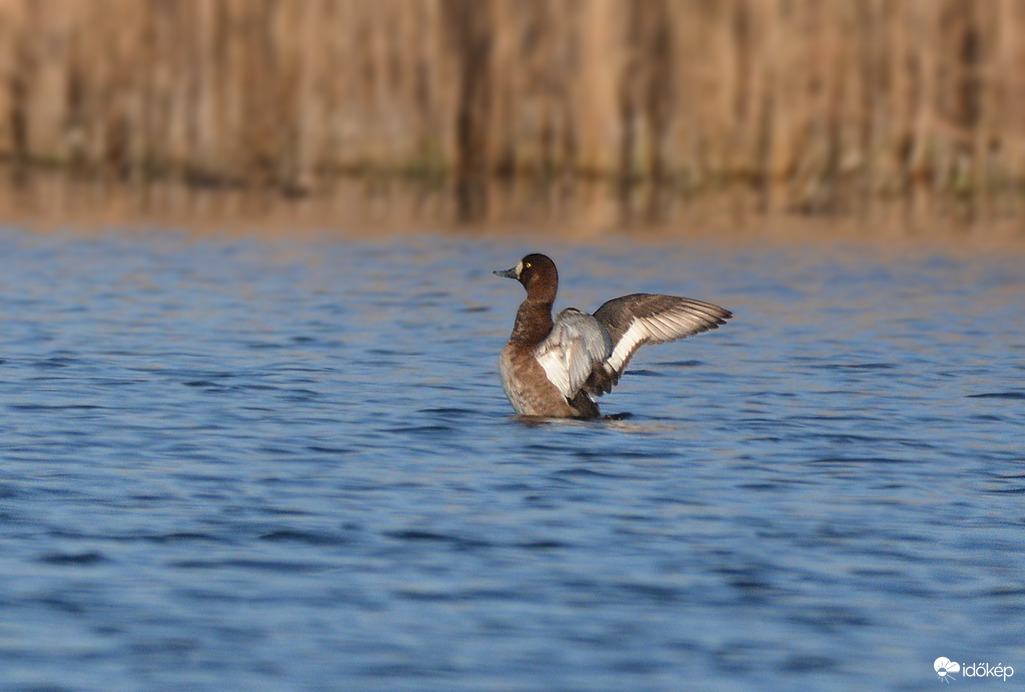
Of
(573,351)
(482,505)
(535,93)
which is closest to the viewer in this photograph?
(482,505)

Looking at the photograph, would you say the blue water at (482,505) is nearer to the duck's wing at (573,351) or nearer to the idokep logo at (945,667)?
the idokep logo at (945,667)

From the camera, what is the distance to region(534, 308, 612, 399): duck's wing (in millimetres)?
9141

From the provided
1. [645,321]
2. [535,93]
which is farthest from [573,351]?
[535,93]

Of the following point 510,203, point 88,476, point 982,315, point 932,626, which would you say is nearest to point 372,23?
point 510,203

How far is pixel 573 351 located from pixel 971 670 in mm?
4214

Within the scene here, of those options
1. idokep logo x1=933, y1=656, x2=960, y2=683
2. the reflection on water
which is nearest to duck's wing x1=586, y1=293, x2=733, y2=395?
idokep logo x1=933, y1=656, x2=960, y2=683

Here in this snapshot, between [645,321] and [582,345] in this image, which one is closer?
[582,345]

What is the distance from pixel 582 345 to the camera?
919 centimetres

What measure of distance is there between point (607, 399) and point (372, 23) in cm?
1244

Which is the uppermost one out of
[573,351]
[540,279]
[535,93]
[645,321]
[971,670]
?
[535,93]

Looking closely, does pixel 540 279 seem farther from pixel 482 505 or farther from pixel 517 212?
pixel 517 212

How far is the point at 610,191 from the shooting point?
21.9 meters

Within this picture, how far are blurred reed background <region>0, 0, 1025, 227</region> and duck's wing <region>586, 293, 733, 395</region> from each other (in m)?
11.3

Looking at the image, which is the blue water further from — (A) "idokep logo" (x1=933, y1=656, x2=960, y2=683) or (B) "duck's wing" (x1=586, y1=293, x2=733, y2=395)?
(B) "duck's wing" (x1=586, y1=293, x2=733, y2=395)
